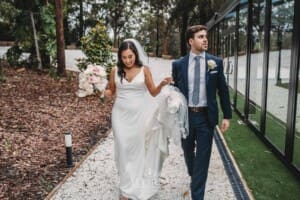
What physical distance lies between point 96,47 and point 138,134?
1023cm

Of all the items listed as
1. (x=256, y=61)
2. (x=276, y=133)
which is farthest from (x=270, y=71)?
(x=256, y=61)

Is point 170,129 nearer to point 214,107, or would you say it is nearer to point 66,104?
point 214,107

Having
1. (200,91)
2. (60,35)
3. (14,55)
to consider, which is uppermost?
(60,35)

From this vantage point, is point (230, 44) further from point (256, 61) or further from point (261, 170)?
point (261, 170)

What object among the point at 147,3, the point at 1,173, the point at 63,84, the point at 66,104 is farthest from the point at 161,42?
the point at 1,173

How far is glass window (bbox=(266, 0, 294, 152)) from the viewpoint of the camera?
6.22 metres

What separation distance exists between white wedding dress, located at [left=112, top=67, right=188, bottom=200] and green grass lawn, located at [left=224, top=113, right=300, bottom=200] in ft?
4.43

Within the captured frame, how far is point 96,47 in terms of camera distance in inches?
572

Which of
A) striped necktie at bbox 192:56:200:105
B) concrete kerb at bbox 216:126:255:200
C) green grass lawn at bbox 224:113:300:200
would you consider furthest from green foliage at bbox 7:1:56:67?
striped necktie at bbox 192:56:200:105

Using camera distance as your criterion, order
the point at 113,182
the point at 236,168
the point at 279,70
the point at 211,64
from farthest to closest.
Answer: the point at 279,70
the point at 236,168
the point at 113,182
the point at 211,64

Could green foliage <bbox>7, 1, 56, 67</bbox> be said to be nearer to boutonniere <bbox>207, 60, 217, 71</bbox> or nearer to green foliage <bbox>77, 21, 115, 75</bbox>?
green foliage <bbox>77, 21, 115, 75</bbox>

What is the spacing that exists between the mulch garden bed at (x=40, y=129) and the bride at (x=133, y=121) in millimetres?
1242

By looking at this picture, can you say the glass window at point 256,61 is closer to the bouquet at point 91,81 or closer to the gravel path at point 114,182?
the gravel path at point 114,182

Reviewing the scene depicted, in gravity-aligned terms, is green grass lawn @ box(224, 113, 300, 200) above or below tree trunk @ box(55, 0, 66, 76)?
below
